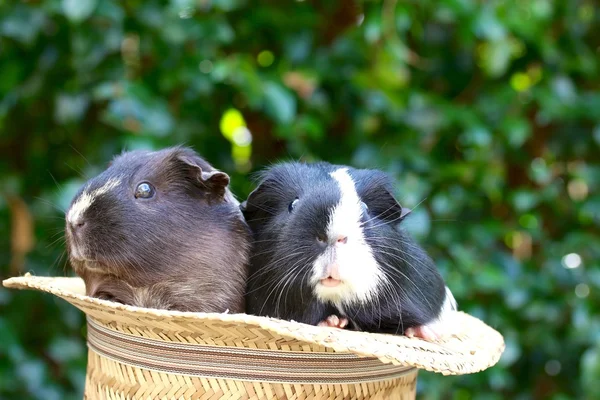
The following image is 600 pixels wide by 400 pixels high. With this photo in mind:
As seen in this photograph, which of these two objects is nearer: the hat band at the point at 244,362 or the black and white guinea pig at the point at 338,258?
the hat band at the point at 244,362

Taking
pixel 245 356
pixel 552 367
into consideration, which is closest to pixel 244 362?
pixel 245 356

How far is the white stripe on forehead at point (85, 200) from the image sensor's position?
1.76 metres

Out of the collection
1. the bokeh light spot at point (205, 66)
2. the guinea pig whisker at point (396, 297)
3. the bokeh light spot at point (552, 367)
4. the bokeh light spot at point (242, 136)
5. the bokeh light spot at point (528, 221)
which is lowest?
the bokeh light spot at point (552, 367)

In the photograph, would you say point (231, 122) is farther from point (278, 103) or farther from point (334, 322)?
point (334, 322)

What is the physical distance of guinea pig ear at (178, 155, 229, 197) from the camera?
5.94 ft

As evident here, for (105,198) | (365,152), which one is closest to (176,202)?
(105,198)

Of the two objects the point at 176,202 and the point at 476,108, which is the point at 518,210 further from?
the point at 176,202

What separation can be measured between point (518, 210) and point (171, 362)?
211cm

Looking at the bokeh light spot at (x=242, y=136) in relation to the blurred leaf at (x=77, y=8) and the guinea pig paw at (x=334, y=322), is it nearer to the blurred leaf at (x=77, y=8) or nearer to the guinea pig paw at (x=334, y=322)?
the blurred leaf at (x=77, y=8)

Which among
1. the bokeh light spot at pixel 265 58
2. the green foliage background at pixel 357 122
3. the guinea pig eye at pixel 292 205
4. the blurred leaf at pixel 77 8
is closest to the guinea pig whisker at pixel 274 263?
the guinea pig eye at pixel 292 205

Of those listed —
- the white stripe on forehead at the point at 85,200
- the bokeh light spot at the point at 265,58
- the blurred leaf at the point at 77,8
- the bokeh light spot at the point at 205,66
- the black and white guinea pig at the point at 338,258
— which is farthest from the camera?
the bokeh light spot at the point at 265,58

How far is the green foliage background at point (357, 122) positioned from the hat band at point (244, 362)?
107 cm

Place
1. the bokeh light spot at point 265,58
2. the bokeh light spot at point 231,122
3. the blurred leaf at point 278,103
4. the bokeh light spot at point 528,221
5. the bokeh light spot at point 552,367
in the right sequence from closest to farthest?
the blurred leaf at point 278,103 → the bokeh light spot at point 231,122 → the bokeh light spot at point 265,58 → the bokeh light spot at point 528,221 → the bokeh light spot at point 552,367

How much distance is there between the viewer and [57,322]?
10.1 feet
